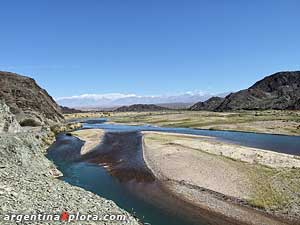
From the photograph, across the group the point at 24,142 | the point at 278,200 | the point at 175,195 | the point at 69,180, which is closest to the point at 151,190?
the point at 175,195

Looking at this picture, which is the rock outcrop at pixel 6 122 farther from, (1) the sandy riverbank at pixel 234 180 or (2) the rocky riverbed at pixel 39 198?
(1) the sandy riverbank at pixel 234 180

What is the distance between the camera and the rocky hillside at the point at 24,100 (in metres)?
86.2

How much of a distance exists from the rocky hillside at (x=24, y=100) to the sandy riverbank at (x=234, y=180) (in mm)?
52909

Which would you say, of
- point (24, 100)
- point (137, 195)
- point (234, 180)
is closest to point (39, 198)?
point (137, 195)

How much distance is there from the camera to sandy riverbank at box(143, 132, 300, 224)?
24.2m

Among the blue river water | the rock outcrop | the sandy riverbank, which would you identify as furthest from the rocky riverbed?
the rock outcrop

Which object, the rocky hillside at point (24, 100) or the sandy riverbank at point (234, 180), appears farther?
the rocky hillside at point (24, 100)

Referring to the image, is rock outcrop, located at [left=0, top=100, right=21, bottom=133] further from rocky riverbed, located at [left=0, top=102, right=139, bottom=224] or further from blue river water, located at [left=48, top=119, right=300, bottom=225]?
rocky riverbed, located at [left=0, top=102, right=139, bottom=224]

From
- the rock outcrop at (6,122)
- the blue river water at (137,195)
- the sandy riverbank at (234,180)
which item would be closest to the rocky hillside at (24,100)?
the rock outcrop at (6,122)

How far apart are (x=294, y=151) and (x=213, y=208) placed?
3050 centimetres

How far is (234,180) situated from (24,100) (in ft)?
269

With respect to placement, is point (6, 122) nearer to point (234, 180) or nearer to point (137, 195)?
point (137, 195)

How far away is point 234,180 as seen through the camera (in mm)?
30500

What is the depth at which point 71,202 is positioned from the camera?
69.2 ft
